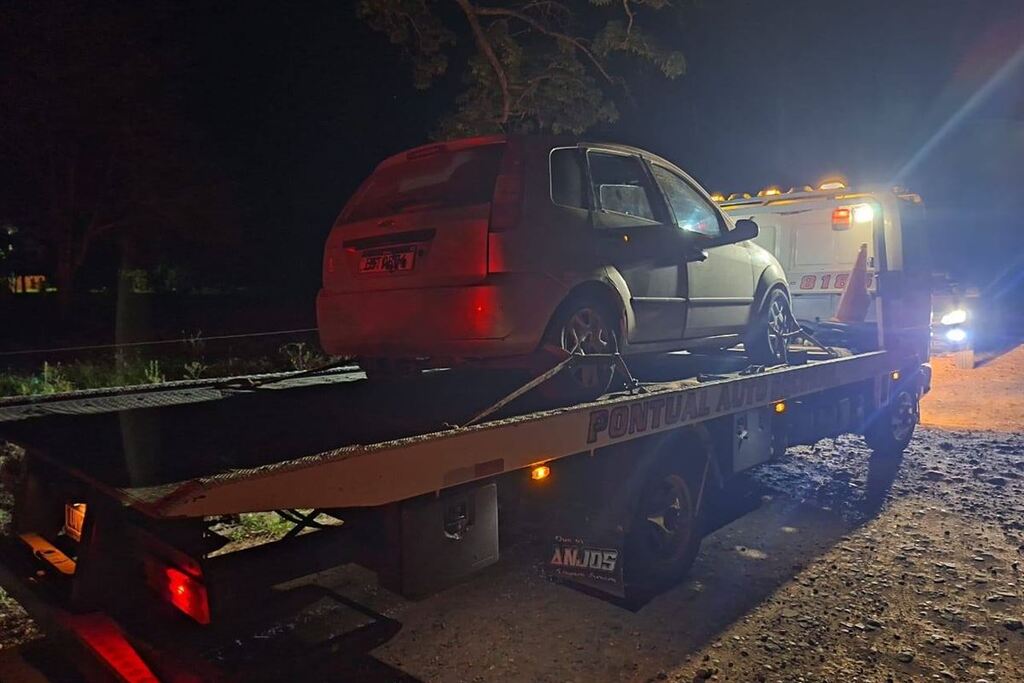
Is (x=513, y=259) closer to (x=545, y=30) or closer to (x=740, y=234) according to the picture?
(x=740, y=234)

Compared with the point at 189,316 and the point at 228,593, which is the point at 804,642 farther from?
the point at 189,316

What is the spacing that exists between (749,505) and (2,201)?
1797cm

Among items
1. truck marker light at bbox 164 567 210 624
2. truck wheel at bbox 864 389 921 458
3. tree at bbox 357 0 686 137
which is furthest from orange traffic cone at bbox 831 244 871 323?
truck marker light at bbox 164 567 210 624

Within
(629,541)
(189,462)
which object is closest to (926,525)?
(629,541)

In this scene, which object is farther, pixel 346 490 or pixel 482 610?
pixel 482 610

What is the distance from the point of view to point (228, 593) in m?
2.64

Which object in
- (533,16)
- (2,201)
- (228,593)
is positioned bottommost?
(228,593)

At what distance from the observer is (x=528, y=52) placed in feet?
40.1

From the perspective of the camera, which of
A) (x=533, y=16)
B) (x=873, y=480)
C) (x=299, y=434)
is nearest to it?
(x=299, y=434)

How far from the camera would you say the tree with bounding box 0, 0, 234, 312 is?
12.4m

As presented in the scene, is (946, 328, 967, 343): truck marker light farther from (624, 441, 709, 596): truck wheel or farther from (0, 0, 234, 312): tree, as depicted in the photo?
(0, 0, 234, 312): tree

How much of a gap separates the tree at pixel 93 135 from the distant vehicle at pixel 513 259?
34.4ft

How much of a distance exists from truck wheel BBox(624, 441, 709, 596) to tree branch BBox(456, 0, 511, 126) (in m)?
8.63

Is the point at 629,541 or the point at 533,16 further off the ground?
the point at 533,16
